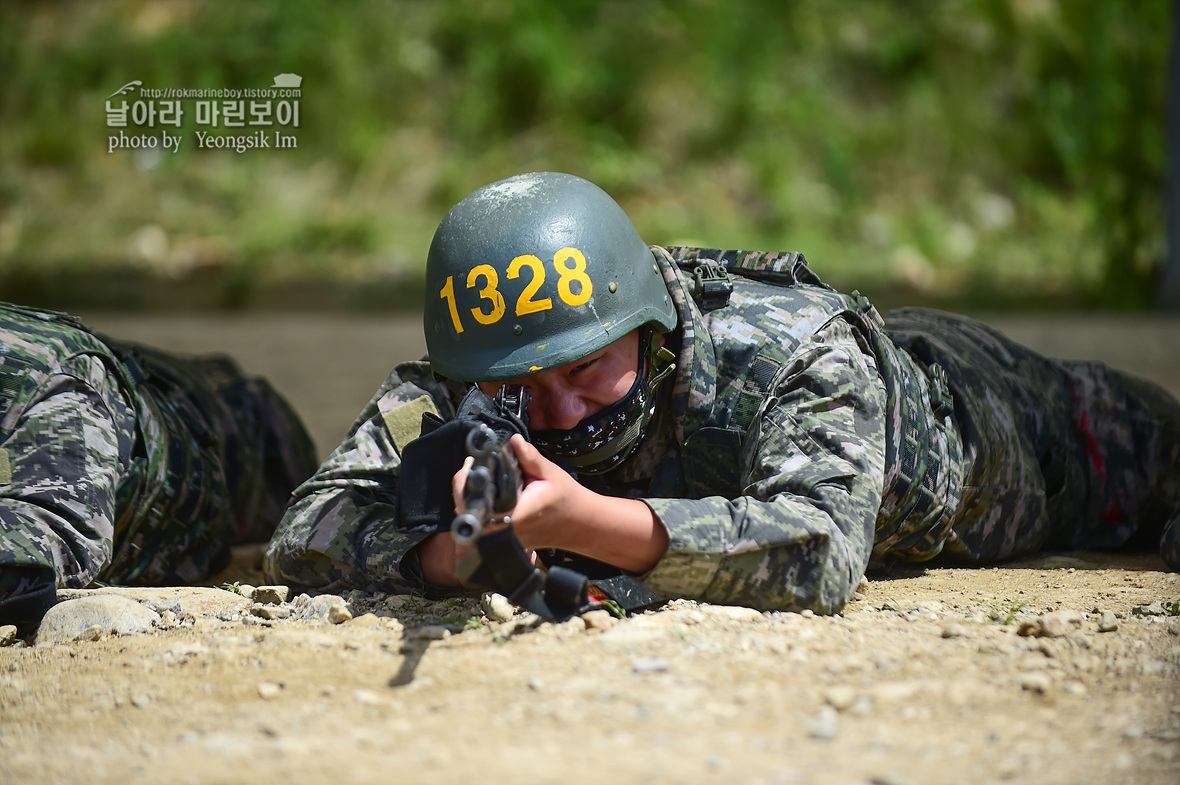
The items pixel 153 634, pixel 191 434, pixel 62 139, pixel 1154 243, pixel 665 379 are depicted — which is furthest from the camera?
pixel 62 139

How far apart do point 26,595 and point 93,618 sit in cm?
18

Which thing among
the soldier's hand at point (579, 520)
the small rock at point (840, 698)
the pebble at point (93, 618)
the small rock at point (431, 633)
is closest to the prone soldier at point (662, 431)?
the soldier's hand at point (579, 520)

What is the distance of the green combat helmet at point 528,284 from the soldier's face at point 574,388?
0.19 feet

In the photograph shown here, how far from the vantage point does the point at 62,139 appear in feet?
39.1

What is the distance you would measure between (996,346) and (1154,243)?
306 inches

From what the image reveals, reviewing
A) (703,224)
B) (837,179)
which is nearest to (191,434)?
(703,224)

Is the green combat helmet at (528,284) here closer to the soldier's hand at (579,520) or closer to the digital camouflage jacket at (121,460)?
the soldier's hand at (579,520)

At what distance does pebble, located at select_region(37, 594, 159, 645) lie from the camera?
8.69ft

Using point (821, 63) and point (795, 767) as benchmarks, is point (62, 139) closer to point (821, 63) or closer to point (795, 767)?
point (821, 63)

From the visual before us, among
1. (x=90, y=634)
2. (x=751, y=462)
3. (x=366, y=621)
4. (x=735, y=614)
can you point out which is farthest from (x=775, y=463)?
(x=90, y=634)

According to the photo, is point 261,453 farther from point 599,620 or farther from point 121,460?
point 599,620

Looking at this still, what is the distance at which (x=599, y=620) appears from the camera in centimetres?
236

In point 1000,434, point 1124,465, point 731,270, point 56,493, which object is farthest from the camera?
point 1124,465

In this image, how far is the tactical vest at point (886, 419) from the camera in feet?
9.18
